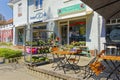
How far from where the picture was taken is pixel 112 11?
727cm

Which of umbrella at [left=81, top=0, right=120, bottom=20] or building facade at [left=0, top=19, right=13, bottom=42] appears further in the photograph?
building facade at [left=0, top=19, right=13, bottom=42]

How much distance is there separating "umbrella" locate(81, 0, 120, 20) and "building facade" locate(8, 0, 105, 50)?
17.4 ft

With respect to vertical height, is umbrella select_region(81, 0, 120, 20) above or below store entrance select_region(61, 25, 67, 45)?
above

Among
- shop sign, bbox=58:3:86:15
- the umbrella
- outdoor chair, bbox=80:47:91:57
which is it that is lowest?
outdoor chair, bbox=80:47:91:57

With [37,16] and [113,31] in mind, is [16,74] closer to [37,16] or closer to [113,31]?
[113,31]

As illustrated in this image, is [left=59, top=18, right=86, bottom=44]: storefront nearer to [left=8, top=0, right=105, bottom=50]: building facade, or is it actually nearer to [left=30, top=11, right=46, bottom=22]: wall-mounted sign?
[left=8, top=0, right=105, bottom=50]: building facade

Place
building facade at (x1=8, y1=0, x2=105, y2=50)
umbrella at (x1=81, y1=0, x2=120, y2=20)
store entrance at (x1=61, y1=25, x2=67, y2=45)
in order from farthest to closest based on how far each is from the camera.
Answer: store entrance at (x1=61, y1=25, x2=67, y2=45)
building facade at (x1=8, y1=0, x2=105, y2=50)
umbrella at (x1=81, y1=0, x2=120, y2=20)

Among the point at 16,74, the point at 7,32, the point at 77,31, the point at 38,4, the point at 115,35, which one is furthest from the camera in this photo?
the point at 7,32

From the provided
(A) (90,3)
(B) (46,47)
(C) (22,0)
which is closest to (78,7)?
(B) (46,47)

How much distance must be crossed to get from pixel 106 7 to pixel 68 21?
1045 cm

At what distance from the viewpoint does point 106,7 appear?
6871 mm

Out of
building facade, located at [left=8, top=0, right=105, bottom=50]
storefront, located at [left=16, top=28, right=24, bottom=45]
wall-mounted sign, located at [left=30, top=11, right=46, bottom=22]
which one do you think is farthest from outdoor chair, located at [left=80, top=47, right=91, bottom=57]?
storefront, located at [left=16, top=28, right=24, bottom=45]

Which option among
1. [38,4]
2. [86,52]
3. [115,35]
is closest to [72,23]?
[86,52]

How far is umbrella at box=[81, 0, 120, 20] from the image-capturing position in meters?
6.36
